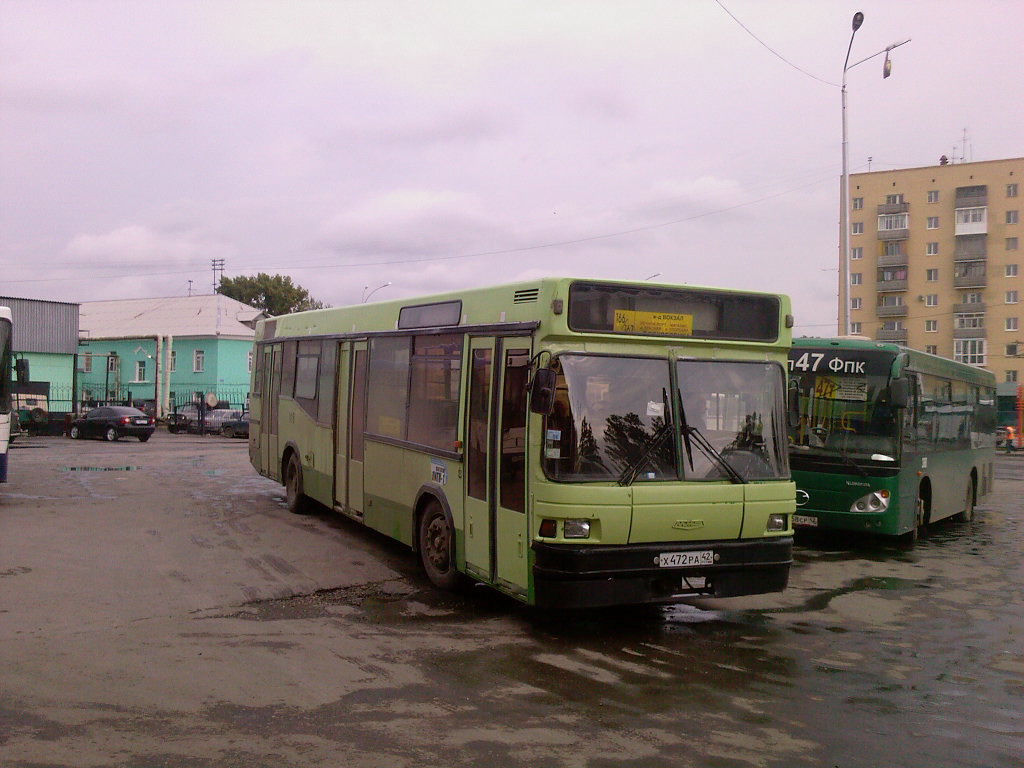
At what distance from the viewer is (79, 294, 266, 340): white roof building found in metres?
61.7

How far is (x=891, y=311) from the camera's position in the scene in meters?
77.8

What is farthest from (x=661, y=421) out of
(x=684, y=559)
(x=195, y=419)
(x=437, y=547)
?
(x=195, y=419)

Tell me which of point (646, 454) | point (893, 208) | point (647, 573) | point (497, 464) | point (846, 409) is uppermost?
point (893, 208)

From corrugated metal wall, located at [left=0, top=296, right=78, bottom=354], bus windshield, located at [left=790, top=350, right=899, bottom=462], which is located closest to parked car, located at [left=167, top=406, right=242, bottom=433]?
corrugated metal wall, located at [left=0, top=296, right=78, bottom=354]

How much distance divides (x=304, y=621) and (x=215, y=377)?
54558 millimetres

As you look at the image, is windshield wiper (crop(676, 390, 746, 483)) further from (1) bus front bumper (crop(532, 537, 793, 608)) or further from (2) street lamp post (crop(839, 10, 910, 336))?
(2) street lamp post (crop(839, 10, 910, 336))

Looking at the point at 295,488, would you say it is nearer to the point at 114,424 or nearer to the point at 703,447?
the point at 703,447

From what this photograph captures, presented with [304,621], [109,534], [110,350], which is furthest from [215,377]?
[304,621]

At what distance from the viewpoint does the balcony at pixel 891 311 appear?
77.5 m

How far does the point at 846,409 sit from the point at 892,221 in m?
71.2

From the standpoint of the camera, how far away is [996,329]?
7306cm

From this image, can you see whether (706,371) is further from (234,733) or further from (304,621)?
(234,733)

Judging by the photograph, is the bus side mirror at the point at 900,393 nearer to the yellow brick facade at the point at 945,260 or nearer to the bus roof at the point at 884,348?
the bus roof at the point at 884,348

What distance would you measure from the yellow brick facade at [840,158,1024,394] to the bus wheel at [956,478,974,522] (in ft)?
192
